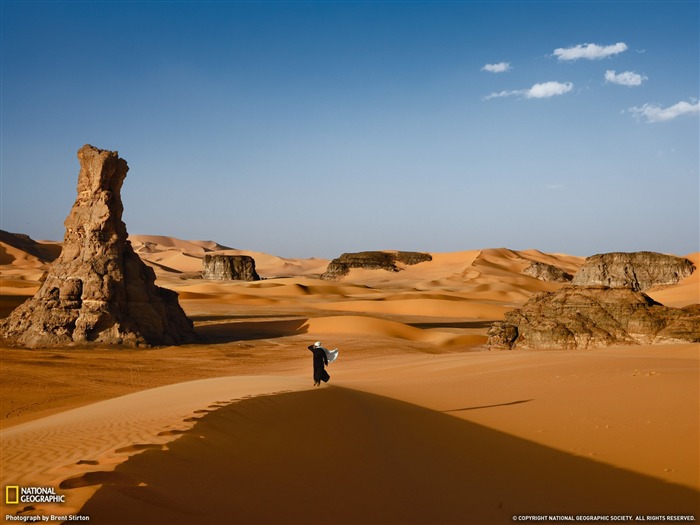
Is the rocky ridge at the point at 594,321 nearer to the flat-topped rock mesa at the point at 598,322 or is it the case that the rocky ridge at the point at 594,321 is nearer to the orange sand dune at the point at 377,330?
the flat-topped rock mesa at the point at 598,322

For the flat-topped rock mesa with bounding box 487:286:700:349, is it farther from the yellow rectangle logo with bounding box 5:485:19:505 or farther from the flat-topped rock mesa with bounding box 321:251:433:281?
the flat-topped rock mesa with bounding box 321:251:433:281

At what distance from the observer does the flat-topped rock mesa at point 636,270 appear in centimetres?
5044

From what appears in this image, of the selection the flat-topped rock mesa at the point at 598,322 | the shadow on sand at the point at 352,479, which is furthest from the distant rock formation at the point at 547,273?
the shadow on sand at the point at 352,479

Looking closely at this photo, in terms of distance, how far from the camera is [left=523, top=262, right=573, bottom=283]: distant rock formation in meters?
77.3

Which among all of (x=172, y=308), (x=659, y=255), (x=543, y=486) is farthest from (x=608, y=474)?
(x=659, y=255)

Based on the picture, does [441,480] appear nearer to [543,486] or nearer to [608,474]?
[543,486]

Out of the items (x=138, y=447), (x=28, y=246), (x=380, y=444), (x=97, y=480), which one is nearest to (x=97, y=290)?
(x=380, y=444)

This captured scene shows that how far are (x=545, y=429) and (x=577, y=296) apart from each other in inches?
588

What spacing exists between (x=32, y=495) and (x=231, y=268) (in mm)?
71727

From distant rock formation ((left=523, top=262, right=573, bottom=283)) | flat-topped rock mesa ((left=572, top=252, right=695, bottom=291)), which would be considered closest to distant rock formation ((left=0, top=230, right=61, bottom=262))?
distant rock formation ((left=523, top=262, right=573, bottom=283))

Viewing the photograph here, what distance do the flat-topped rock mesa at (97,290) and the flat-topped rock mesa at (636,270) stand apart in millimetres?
40427

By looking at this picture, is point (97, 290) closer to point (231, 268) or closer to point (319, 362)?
point (319, 362)

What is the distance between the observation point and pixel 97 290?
2239 cm

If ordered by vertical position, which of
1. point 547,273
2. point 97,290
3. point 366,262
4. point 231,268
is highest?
point 366,262
